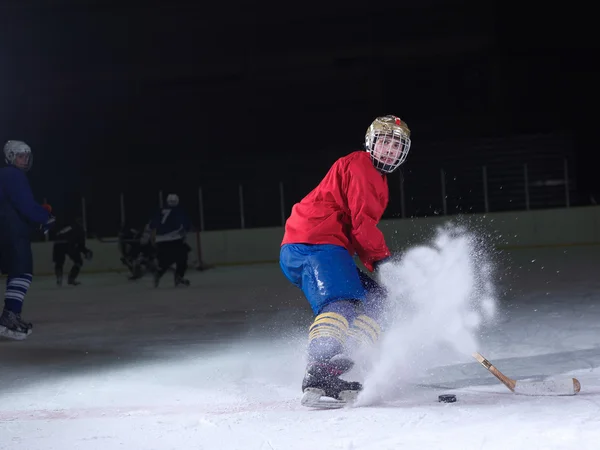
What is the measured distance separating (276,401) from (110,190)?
46.8 ft

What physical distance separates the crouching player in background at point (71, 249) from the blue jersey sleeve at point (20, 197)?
19.7 feet

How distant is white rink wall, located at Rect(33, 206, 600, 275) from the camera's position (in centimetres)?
1536

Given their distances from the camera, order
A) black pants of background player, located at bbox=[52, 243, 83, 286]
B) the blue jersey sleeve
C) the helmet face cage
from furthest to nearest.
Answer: black pants of background player, located at bbox=[52, 243, 83, 286], the blue jersey sleeve, the helmet face cage

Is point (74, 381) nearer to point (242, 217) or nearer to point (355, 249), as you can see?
point (355, 249)

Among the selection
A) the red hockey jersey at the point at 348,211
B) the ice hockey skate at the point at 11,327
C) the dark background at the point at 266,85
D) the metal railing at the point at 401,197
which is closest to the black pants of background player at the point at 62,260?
the metal railing at the point at 401,197

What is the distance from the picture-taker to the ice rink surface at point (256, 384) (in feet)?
10.9

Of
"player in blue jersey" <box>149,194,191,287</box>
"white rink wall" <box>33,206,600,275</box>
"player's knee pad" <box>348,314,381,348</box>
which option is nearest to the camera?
"player's knee pad" <box>348,314,381,348</box>

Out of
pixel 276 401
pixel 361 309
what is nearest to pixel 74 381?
pixel 276 401

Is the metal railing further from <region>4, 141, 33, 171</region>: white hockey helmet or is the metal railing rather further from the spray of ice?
the spray of ice

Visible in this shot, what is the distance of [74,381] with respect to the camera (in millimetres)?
4934

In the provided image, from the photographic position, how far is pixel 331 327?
3.79m

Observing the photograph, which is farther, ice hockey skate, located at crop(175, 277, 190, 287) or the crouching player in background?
the crouching player in background

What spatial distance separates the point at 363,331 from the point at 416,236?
1203 centimetres

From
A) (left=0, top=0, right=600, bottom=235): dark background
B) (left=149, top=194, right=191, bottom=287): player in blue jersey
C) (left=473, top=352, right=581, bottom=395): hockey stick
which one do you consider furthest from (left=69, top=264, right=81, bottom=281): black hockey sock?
(left=473, top=352, right=581, bottom=395): hockey stick
